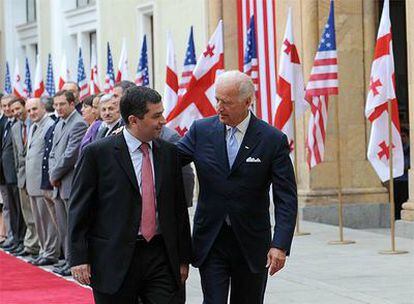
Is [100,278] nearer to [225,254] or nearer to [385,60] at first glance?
[225,254]

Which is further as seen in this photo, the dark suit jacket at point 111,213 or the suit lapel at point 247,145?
the suit lapel at point 247,145

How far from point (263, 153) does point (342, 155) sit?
40.4 feet

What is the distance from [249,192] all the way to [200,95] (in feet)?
29.8

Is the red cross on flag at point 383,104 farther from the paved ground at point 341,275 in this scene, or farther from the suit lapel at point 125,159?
the suit lapel at point 125,159

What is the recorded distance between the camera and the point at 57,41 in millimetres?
34688

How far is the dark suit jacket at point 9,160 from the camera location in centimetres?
1742

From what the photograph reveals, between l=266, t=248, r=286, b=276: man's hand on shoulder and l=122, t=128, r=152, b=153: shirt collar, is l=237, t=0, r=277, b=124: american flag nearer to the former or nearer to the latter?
l=266, t=248, r=286, b=276: man's hand on shoulder

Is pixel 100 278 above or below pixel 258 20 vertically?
below

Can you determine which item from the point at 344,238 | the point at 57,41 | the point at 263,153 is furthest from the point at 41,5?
the point at 263,153

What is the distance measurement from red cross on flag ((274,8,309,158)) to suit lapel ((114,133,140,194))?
32.5 feet

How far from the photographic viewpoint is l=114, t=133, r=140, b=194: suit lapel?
7.23m

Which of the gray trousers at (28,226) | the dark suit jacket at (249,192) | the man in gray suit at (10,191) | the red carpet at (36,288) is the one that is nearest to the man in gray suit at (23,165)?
the gray trousers at (28,226)

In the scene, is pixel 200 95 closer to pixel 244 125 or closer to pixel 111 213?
pixel 244 125

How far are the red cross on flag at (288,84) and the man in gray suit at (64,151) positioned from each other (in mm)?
3648
